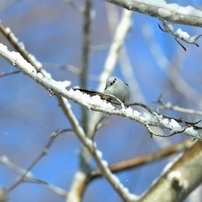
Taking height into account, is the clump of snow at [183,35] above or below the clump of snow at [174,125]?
above

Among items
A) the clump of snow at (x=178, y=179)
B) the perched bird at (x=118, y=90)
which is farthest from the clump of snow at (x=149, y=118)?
the clump of snow at (x=178, y=179)

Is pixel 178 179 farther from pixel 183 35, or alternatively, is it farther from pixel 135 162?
pixel 183 35

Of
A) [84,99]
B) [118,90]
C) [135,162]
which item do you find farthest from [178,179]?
[84,99]

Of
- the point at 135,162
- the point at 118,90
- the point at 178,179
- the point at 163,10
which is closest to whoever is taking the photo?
the point at 163,10

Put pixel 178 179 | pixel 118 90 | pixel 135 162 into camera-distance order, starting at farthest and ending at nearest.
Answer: pixel 135 162 → pixel 178 179 → pixel 118 90

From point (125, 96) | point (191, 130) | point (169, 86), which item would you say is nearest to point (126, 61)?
point (169, 86)

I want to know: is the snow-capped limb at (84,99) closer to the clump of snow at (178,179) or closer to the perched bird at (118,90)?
the perched bird at (118,90)
